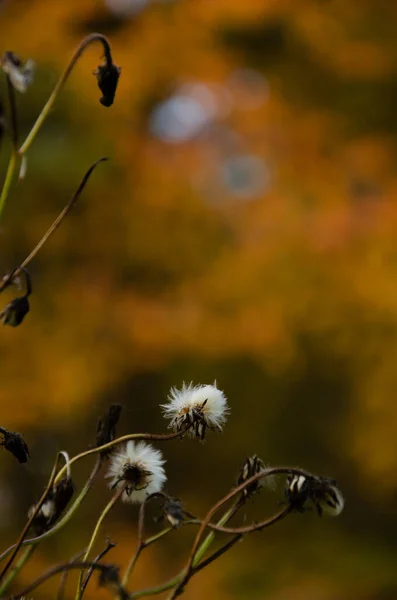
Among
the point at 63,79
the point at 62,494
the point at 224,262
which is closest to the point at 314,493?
the point at 62,494

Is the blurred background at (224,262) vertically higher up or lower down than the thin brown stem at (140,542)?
higher up

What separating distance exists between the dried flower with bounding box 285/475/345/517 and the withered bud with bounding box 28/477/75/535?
130mm

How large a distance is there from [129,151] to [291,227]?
77 cm

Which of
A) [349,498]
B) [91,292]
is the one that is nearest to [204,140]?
[91,292]

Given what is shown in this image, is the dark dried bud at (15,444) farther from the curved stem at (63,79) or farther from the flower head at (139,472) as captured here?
the curved stem at (63,79)

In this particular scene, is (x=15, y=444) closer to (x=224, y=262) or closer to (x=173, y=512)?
(x=173, y=512)

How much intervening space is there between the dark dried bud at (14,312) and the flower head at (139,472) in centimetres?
11


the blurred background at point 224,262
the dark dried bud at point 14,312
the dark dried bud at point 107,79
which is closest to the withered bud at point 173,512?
the dark dried bud at point 14,312

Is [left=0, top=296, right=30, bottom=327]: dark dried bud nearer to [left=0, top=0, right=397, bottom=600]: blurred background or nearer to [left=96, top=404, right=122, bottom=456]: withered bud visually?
[left=96, top=404, right=122, bottom=456]: withered bud

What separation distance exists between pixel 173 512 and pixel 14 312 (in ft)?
0.49

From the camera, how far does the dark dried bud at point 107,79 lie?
522 mm

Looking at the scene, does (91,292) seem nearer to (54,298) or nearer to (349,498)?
(54,298)

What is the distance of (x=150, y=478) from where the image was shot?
0.55m

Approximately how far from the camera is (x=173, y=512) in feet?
1.63
